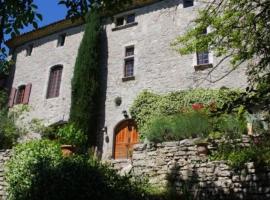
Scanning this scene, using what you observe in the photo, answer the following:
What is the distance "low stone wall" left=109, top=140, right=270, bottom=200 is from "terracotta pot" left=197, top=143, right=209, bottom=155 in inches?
3.6

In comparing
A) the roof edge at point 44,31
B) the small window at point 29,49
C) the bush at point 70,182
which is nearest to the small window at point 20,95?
the small window at point 29,49

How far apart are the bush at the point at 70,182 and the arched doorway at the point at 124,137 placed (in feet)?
18.3

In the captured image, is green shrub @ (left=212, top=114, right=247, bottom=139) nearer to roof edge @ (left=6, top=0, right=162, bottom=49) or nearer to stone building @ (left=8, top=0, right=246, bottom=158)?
stone building @ (left=8, top=0, right=246, bottom=158)

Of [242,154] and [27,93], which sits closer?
[242,154]

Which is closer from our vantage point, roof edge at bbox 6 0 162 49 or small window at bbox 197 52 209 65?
small window at bbox 197 52 209 65

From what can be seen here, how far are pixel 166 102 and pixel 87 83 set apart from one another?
3.75 metres

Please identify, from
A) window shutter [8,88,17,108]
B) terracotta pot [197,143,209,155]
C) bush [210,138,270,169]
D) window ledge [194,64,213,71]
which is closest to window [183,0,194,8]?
window ledge [194,64,213,71]

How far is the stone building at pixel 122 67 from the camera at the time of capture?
1455cm

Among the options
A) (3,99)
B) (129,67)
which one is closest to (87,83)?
(129,67)

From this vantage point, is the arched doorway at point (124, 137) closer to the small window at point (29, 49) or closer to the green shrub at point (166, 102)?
the green shrub at point (166, 102)

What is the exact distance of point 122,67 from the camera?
637 inches

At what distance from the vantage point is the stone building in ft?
47.8

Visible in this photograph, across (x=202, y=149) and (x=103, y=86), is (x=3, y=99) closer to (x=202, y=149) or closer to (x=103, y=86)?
(x=103, y=86)

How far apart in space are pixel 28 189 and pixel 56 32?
1255cm
